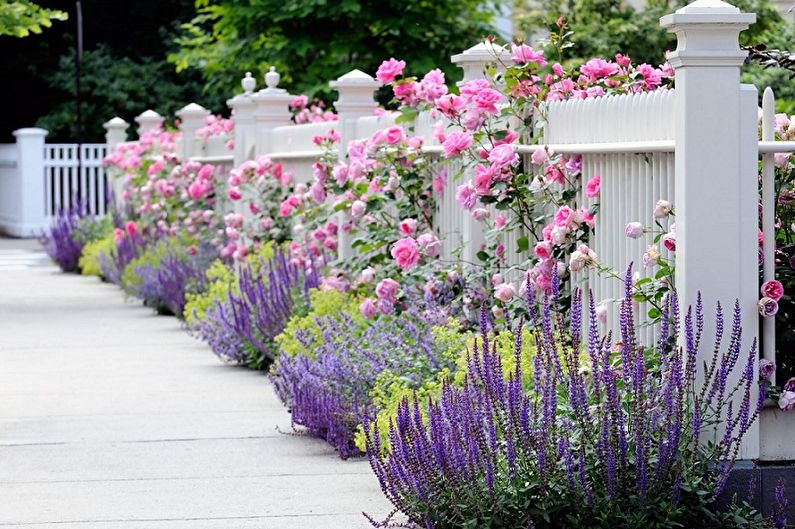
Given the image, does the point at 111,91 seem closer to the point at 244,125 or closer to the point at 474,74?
the point at 244,125

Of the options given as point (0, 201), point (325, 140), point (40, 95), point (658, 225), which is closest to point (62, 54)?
point (40, 95)

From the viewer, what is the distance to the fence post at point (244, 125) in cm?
1330

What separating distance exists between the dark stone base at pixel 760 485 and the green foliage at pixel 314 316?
317 cm

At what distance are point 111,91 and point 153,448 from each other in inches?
1015

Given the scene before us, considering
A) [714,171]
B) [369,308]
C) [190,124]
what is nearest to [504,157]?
[369,308]

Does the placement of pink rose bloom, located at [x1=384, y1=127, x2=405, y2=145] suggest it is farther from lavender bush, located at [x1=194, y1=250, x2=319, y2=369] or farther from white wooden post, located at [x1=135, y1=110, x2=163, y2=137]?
white wooden post, located at [x1=135, y1=110, x2=163, y2=137]

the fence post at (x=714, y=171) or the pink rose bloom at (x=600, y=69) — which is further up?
the pink rose bloom at (x=600, y=69)

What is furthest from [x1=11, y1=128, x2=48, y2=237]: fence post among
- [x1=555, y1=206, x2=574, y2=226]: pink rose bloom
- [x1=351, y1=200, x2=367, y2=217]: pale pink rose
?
[x1=555, y1=206, x2=574, y2=226]: pink rose bloom

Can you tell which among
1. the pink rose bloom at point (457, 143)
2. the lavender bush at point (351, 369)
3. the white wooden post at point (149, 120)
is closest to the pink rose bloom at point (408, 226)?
the lavender bush at point (351, 369)

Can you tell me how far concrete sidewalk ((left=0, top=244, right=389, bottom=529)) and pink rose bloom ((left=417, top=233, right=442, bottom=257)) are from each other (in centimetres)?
113

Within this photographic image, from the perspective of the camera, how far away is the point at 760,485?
527 centimetres

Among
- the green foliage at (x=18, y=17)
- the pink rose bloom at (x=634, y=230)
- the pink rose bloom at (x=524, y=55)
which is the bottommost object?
the pink rose bloom at (x=634, y=230)

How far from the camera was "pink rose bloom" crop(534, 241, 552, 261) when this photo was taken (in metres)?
6.59

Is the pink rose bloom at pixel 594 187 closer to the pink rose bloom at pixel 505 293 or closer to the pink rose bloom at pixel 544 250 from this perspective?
the pink rose bloom at pixel 544 250
